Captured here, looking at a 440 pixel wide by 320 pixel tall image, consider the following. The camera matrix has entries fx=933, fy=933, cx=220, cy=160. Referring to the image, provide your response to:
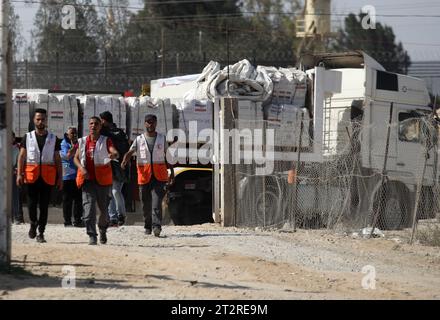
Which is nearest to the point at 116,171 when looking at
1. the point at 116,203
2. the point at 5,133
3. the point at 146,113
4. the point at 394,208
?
the point at 116,203

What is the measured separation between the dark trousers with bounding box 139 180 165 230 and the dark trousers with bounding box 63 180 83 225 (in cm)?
193

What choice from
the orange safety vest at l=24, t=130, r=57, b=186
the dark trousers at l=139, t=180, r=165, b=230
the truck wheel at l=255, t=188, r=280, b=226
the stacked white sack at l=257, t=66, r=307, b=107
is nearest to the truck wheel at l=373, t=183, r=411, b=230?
the truck wheel at l=255, t=188, r=280, b=226

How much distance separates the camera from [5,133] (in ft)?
32.4

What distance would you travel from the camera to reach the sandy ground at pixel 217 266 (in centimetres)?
941

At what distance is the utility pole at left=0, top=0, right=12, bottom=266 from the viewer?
9805mm

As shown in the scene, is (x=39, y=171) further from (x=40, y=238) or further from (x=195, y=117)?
(x=195, y=117)

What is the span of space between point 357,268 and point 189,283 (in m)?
3.02

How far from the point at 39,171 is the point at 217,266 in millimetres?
2918

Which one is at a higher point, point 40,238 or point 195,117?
point 195,117

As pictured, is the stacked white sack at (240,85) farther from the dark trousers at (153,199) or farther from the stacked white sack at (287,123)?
the dark trousers at (153,199)

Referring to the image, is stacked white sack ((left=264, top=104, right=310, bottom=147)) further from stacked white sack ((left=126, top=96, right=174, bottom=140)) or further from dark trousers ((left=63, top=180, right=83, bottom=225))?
dark trousers ((left=63, top=180, right=83, bottom=225))

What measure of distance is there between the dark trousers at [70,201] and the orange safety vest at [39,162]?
2.59 m

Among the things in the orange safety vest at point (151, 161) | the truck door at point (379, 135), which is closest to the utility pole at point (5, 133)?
the orange safety vest at point (151, 161)
